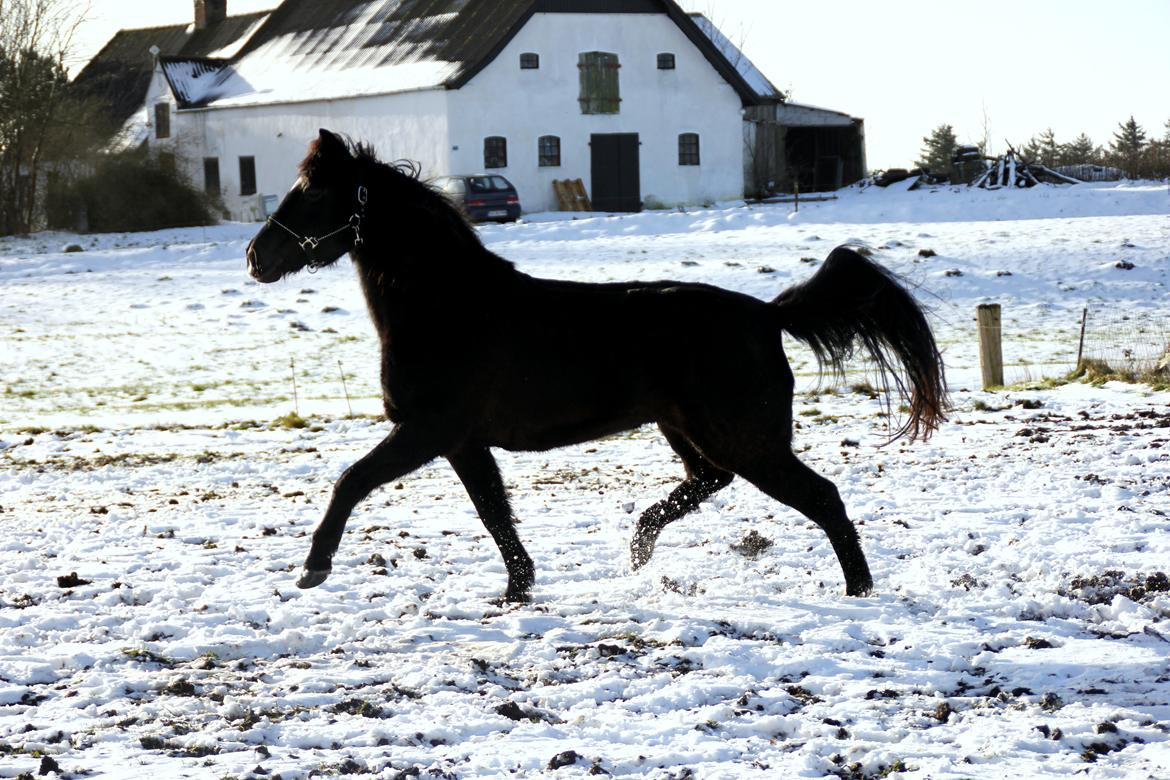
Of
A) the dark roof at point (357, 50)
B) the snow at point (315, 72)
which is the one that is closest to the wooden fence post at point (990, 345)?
the dark roof at point (357, 50)

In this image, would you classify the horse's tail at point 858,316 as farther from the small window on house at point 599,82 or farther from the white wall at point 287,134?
the small window on house at point 599,82

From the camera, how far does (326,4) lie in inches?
1828

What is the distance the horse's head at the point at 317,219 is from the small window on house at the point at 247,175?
38.4 metres

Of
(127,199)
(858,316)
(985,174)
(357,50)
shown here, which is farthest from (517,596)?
(357,50)

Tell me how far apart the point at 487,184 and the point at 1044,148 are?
3702 centimetres

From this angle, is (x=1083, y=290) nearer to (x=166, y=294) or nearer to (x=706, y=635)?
(x=166, y=294)

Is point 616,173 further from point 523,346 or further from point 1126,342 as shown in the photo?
point 523,346

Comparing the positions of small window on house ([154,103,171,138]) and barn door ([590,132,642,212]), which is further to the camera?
small window on house ([154,103,171,138])

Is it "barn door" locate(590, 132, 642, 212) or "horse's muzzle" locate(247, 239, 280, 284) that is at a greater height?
"barn door" locate(590, 132, 642, 212)

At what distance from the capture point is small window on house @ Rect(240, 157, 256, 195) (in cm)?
4294

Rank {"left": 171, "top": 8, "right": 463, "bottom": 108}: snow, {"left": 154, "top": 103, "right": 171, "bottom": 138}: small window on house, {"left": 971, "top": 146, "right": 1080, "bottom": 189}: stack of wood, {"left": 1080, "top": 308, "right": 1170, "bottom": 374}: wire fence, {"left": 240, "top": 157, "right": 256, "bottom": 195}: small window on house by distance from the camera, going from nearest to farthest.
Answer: {"left": 1080, "top": 308, "right": 1170, "bottom": 374}: wire fence < {"left": 171, "top": 8, "right": 463, "bottom": 108}: snow < {"left": 971, "top": 146, "right": 1080, "bottom": 189}: stack of wood < {"left": 240, "top": 157, "right": 256, "bottom": 195}: small window on house < {"left": 154, "top": 103, "right": 171, "bottom": 138}: small window on house

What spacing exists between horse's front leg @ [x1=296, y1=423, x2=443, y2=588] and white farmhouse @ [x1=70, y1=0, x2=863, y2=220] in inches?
1220

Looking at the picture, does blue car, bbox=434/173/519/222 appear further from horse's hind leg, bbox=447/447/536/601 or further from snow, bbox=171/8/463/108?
horse's hind leg, bbox=447/447/536/601

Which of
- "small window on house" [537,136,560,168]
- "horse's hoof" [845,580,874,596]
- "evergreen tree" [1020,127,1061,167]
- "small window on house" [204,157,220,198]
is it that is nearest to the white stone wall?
"small window on house" [537,136,560,168]
